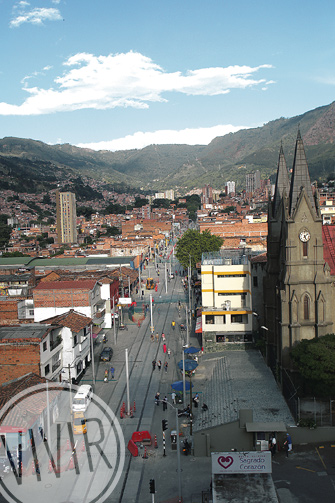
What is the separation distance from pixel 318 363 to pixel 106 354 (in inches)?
852

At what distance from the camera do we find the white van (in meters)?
30.3

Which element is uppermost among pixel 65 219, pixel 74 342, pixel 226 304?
pixel 65 219

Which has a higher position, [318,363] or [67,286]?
[67,286]

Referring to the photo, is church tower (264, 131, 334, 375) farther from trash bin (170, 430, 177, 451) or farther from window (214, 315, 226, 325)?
window (214, 315, 226, 325)

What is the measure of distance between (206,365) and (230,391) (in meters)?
7.63

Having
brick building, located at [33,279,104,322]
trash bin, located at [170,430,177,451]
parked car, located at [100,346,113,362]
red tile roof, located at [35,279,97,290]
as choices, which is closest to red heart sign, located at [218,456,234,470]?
trash bin, located at [170,430,177,451]

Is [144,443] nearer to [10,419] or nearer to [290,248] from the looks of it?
[10,419]

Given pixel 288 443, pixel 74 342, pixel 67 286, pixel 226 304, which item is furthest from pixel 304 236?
pixel 67 286

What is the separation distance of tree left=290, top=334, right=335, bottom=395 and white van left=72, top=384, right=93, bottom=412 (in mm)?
13294

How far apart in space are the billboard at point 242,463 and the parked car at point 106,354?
951 inches

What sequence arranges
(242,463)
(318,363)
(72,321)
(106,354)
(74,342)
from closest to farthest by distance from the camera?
(242,463) → (318,363) → (74,342) → (72,321) → (106,354)

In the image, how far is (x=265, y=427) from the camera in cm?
2619

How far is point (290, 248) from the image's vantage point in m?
31.6

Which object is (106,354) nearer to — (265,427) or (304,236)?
(265,427)
